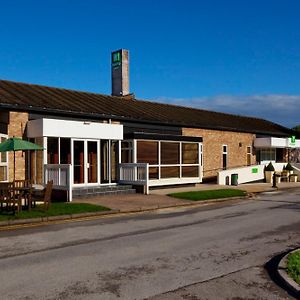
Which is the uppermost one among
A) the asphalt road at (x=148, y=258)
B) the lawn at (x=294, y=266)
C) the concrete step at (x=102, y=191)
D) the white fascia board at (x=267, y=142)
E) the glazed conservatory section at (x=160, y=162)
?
the white fascia board at (x=267, y=142)

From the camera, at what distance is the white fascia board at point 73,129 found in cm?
1920

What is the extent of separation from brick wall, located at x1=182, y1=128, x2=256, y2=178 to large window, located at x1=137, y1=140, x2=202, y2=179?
104 inches

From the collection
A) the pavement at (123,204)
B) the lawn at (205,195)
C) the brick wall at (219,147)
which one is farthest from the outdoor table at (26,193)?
the brick wall at (219,147)

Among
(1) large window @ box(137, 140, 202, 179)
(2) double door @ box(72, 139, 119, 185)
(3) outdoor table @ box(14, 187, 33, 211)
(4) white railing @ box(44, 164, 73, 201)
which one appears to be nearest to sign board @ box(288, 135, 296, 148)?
(1) large window @ box(137, 140, 202, 179)

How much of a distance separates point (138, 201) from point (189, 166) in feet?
28.4

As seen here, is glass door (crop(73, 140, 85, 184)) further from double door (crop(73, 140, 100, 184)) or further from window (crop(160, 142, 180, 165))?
window (crop(160, 142, 180, 165))

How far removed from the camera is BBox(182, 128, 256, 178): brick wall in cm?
3073

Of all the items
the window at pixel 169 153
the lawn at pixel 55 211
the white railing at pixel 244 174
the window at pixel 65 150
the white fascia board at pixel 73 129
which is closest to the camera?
the lawn at pixel 55 211

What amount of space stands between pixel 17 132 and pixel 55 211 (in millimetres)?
6409

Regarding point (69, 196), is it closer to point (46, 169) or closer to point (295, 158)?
point (46, 169)

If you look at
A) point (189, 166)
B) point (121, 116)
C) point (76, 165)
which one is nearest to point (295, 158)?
point (189, 166)

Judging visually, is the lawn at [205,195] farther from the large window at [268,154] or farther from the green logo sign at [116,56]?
the green logo sign at [116,56]

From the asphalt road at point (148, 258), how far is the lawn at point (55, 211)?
4.04ft

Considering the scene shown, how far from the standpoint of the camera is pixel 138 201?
59.5 feet
